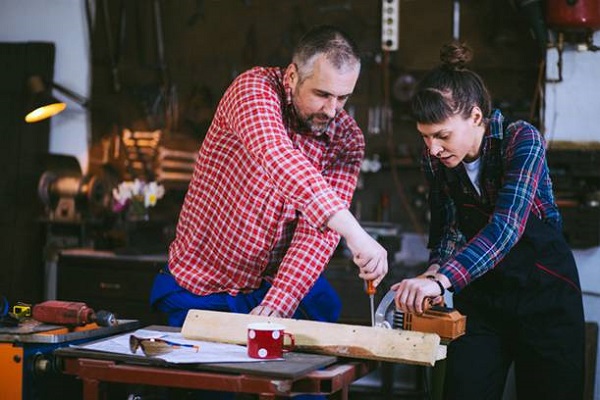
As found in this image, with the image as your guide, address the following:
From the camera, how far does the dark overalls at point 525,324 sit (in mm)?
2402

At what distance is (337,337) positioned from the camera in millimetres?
2012

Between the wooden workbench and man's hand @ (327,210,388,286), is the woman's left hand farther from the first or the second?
the wooden workbench

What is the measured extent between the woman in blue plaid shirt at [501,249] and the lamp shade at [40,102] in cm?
256

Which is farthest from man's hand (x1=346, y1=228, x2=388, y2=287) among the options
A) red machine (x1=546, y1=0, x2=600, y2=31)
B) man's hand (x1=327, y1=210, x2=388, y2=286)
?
red machine (x1=546, y1=0, x2=600, y2=31)

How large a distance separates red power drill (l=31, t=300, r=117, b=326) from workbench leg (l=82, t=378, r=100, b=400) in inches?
18.3

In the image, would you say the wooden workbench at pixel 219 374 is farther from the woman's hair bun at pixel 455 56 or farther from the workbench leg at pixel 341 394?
the woman's hair bun at pixel 455 56

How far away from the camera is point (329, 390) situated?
5.88 feet

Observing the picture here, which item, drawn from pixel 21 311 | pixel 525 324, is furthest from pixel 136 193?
pixel 525 324

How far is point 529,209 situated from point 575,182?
1.88 m

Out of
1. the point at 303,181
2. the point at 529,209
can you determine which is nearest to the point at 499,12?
the point at 529,209

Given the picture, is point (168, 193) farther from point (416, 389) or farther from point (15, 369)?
point (15, 369)

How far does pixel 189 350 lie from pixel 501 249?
2.90ft

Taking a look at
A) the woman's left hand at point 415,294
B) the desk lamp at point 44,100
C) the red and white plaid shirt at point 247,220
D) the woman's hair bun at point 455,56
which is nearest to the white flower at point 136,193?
the desk lamp at point 44,100

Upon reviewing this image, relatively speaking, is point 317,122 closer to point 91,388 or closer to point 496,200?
point 496,200
